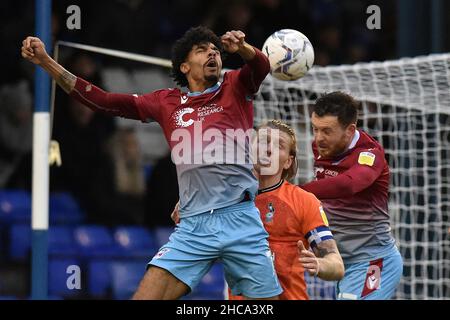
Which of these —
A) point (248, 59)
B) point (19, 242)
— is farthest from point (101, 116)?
point (248, 59)

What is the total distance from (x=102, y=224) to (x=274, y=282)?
5.48m

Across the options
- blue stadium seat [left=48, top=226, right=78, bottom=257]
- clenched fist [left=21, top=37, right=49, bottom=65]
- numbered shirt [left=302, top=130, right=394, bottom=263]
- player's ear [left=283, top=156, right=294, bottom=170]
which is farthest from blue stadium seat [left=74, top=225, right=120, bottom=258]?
clenched fist [left=21, top=37, right=49, bottom=65]

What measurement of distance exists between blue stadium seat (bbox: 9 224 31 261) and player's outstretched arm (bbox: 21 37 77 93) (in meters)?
4.40

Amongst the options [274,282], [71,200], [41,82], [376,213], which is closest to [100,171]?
[71,200]

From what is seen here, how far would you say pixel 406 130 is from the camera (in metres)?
9.53

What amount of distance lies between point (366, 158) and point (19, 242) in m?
4.58

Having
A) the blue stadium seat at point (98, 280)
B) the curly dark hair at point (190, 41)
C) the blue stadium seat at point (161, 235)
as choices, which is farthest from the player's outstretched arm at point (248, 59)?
the blue stadium seat at point (161, 235)

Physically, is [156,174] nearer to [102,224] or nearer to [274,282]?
[102,224]

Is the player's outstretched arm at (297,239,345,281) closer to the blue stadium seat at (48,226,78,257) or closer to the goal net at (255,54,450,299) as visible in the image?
the goal net at (255,54,450,299)

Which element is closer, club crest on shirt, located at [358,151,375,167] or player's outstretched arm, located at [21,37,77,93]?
player's outstretched arm, located at [21,37,77,93]

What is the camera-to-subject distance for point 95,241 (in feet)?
33.8

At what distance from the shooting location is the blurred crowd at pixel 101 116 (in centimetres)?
1055

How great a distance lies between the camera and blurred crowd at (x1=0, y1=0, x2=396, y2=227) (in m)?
10.6

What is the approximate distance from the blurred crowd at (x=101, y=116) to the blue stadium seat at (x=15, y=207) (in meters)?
0.35
